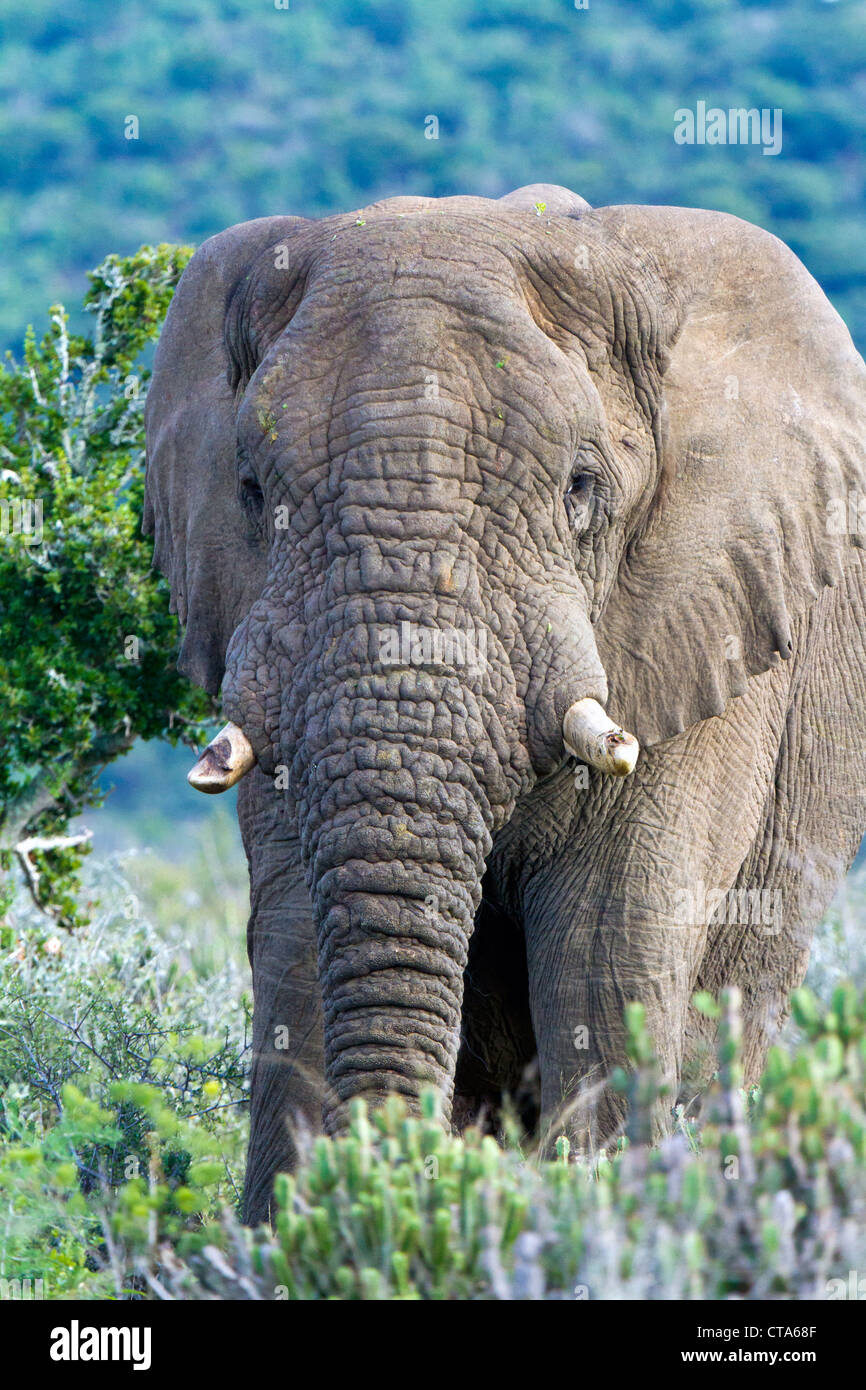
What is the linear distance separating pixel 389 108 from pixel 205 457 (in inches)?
2064

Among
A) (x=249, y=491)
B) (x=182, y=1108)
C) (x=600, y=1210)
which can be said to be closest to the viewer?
(x=600, y=1210)

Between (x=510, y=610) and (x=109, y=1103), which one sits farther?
(x=109, y=1103)

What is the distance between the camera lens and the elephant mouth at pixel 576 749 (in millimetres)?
4312

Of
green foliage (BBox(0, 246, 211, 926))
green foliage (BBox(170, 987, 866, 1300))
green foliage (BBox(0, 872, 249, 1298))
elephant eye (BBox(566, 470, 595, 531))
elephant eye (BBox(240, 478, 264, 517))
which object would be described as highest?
green foliage (BBox(0, 246, 211, 926))

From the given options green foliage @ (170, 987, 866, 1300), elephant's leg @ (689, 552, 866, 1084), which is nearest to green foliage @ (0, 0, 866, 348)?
elephant's leg @ (689, 552, 866, 1084)

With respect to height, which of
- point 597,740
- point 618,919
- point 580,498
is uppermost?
point 580,498

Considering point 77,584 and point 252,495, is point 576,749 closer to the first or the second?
point 252,495

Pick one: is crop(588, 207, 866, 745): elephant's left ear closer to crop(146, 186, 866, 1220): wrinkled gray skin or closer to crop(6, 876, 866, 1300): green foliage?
crop(146, 186, 866, 1220): wrinkled gray skin

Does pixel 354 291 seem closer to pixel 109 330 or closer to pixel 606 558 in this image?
pixel 606 558

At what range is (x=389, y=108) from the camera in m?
55.3

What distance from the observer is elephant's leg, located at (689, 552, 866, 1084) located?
19.4ft

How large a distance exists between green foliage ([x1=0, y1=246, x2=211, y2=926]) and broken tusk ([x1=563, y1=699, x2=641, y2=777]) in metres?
3.07

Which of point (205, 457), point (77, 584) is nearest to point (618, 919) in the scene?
point (205, 457)

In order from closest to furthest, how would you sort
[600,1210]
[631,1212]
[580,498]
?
[600,1210]
[631,1212]
[580,498]
